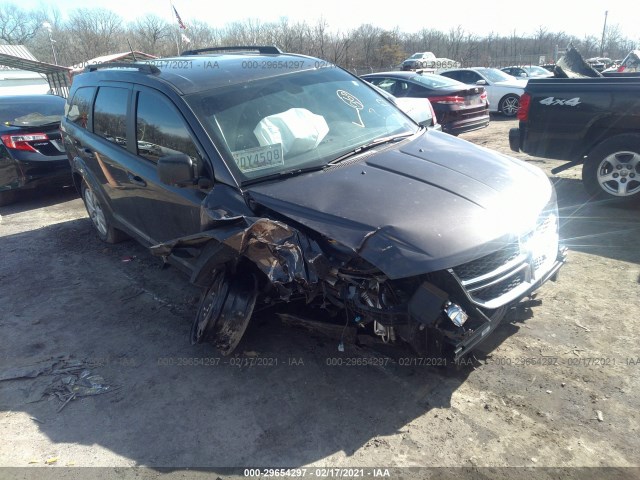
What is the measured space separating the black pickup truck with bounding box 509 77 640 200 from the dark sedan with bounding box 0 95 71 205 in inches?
275

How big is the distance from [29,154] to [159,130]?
490cm

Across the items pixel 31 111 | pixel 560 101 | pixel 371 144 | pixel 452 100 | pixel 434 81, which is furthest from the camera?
pixel 434 81

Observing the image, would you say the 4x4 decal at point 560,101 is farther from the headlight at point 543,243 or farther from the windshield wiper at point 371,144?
the headlight at point 543,243

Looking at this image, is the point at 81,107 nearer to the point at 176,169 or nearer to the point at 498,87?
the point at 176,169

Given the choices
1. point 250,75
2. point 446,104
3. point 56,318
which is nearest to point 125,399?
point 56,318

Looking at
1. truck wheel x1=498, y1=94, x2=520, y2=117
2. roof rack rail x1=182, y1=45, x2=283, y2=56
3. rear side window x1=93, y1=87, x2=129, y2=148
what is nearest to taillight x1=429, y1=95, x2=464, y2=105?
roof rack rail x1=182, y1=45, x2=283, y2=56

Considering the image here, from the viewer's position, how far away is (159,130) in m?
3.81

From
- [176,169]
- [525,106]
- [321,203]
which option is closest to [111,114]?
[176,169]

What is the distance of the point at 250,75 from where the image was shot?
381cm

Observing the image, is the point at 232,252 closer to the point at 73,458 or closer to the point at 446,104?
the point at 73,458

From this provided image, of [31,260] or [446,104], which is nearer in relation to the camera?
[31,260]

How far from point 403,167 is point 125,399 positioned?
7.90 feet

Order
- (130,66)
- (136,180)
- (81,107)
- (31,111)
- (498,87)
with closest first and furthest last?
(136,180), (130,66), (81,107), (31,111), (498,87)

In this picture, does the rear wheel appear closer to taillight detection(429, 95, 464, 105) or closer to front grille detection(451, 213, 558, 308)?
front grille detection(451, 213, 558, 308)
